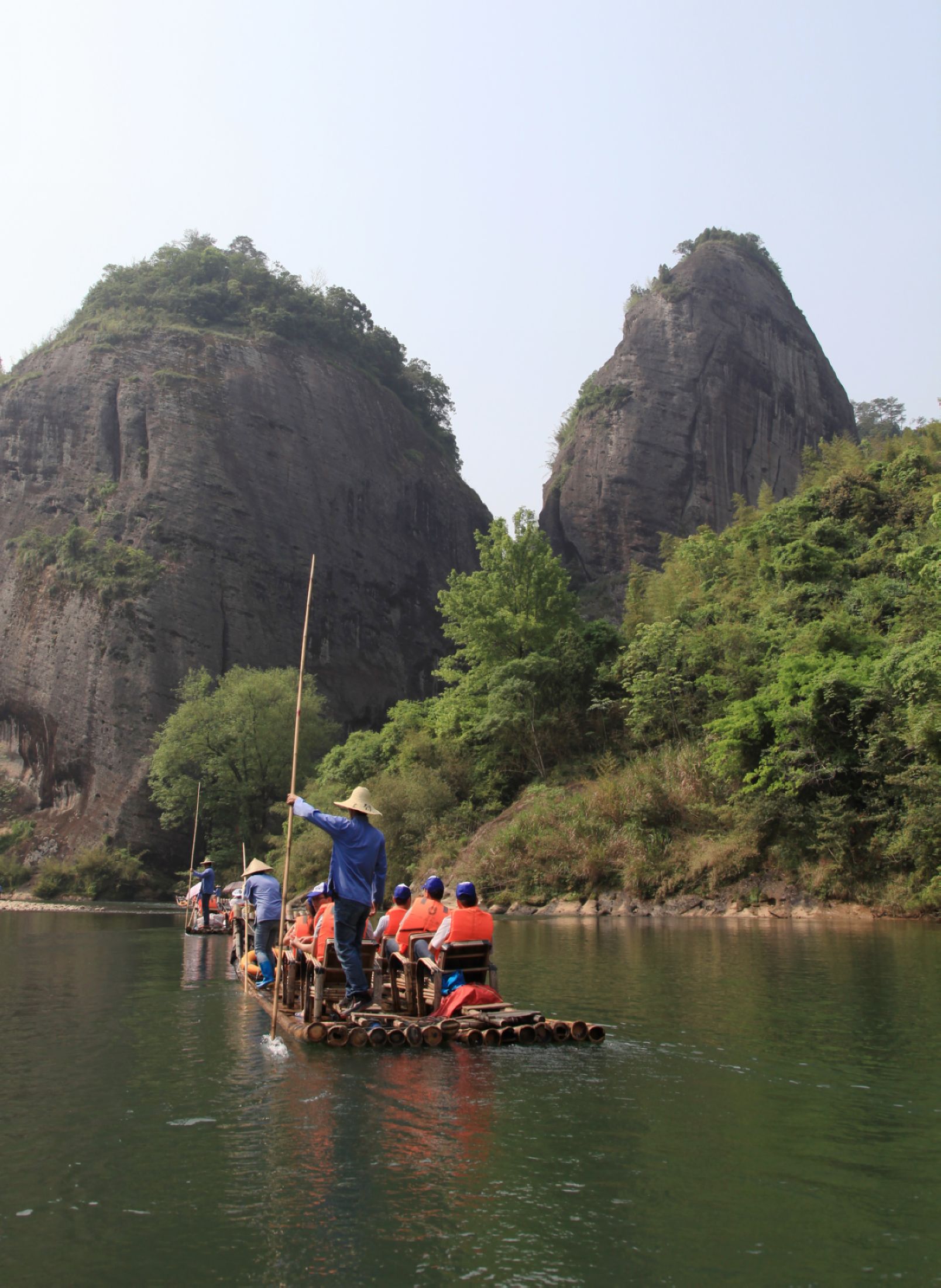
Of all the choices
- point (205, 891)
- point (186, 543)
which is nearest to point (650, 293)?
point (186, 543)

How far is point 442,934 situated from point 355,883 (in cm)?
99

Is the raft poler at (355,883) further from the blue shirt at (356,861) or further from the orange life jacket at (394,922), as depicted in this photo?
the orange life jacket at (394,922)

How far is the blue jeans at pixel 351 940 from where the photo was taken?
10328 millimetres

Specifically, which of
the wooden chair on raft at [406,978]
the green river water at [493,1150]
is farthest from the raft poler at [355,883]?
the green river water at [493,1150]

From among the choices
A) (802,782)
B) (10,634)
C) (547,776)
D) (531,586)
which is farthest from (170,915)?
(10,634)

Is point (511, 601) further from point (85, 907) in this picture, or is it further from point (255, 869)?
point (255, 869)

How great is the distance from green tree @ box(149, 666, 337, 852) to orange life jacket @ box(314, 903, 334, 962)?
43608mm

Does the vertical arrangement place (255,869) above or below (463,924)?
above

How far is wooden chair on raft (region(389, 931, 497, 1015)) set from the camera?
10.2 m

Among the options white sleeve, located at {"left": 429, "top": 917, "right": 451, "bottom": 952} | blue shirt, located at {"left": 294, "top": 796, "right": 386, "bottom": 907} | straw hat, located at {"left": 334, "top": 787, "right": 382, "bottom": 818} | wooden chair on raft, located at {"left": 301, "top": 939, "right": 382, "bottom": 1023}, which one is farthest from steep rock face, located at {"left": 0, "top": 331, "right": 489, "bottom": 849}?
white sleeve, located at {"left": 429, "top": 917, "right": 451, "bottom": 952}

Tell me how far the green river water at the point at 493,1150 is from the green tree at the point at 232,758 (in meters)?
43.6

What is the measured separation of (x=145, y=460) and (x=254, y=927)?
62979 millimetres

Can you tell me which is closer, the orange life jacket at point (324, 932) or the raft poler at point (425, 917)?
the orange life jacket at point (324, 932)

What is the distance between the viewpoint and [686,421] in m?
76.8
